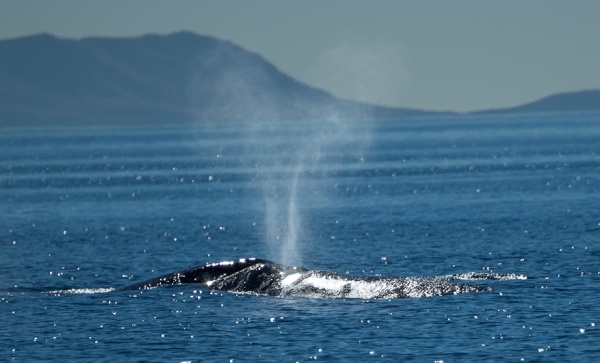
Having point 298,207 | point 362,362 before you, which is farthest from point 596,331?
point 298,207

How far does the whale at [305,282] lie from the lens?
37875 millimetres

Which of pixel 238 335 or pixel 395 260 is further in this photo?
pixel 395 260

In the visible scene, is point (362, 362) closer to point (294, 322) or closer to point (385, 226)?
point (294, 322)

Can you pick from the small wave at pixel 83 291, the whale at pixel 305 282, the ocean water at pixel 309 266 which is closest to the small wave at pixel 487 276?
the whale at pixel 305 282

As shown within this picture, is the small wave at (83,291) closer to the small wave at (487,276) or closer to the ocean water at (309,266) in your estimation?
the ocean water at (309,266)

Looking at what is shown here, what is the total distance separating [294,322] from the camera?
33750 millimetres

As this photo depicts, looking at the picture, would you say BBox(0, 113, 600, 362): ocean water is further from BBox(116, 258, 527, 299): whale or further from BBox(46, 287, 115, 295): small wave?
BBox(116, 258, 527, 299): whale

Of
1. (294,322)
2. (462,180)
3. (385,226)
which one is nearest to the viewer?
(294,322)

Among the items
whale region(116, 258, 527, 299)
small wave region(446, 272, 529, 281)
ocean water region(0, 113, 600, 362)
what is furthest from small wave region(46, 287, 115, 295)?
small wave region(446, 272, 529, 281)

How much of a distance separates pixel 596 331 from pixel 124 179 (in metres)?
107

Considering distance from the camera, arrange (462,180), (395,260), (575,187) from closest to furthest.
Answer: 1. (395,260)
2. (575,187)
3. (462,180)

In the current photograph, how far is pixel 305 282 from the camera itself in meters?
39.5

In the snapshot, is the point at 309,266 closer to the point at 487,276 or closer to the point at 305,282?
the point at 305,282

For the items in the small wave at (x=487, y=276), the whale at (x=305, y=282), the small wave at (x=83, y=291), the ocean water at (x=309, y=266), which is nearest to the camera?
the ocean water at (x=309, y=266)
